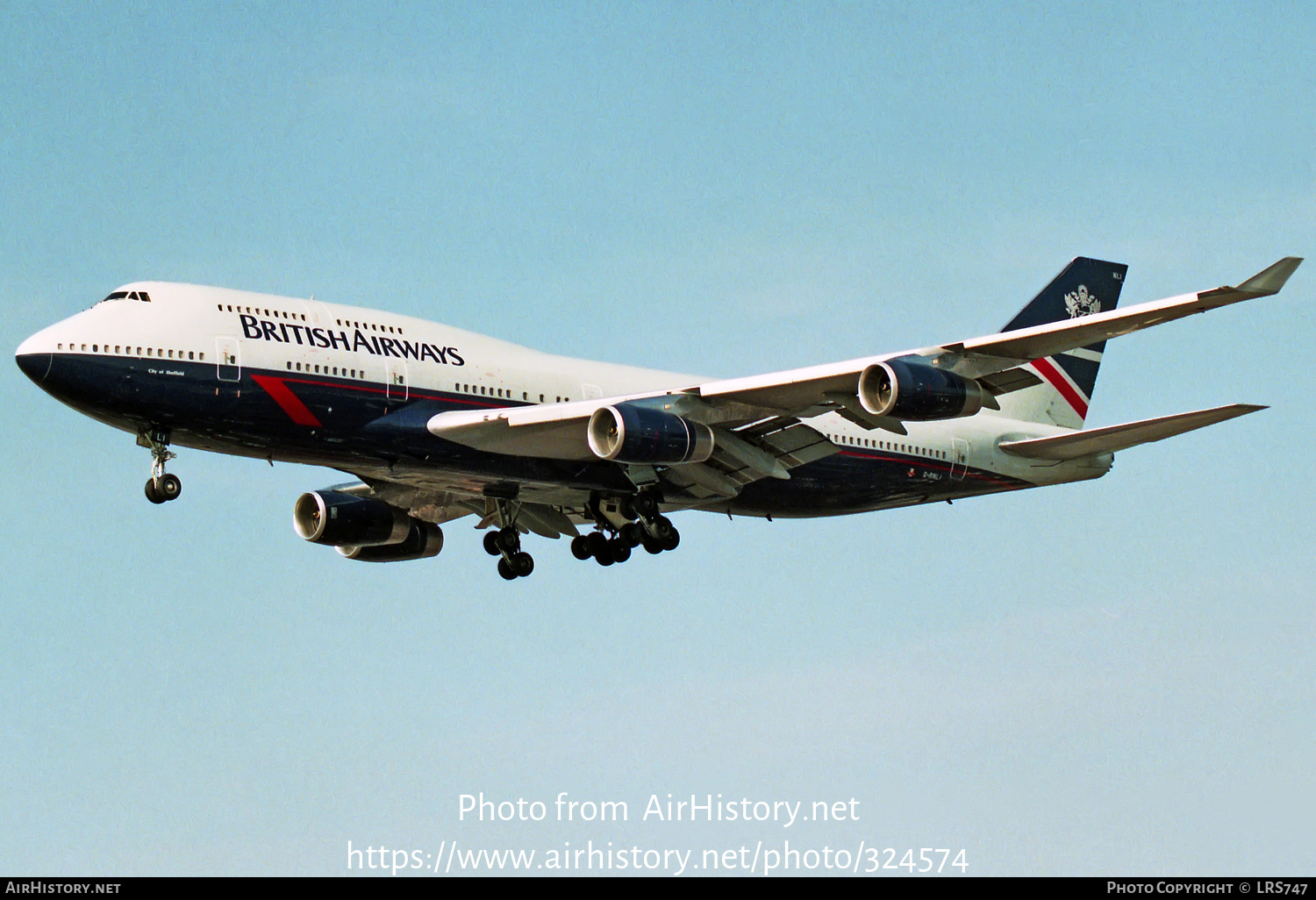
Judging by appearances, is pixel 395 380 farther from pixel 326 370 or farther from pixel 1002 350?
pixel 1002 350

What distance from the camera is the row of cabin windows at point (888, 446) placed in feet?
138

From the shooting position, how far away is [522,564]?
4278cm

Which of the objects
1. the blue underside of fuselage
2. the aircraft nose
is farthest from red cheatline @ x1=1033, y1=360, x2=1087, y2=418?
the aircraft nose

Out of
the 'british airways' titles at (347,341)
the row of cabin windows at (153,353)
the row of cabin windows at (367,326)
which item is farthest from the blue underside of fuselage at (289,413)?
the row of cabin windows at (367,326)

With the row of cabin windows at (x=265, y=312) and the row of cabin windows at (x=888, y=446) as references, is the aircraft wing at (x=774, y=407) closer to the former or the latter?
the row of cabin windows at (x=888, y=446)

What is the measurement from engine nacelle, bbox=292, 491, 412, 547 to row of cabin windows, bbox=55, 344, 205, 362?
29.7 feet

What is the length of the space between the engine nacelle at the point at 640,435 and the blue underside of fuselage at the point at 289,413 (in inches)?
94.1

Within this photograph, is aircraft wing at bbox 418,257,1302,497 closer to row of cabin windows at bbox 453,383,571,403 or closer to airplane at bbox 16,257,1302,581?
airplane at bbox 16,257,1302,581

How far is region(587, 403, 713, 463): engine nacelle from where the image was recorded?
35.4 metres

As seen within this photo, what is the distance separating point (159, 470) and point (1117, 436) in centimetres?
2242

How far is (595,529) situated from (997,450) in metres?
11.1

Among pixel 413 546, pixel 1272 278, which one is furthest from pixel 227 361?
pixel 1272 278

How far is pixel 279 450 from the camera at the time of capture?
3566 cm
